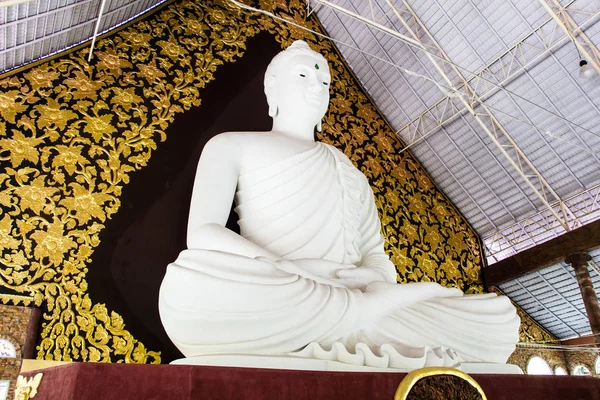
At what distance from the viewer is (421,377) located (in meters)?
1.59

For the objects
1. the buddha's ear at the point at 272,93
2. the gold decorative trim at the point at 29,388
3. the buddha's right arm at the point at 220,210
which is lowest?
the gold decorative trim at the point at 29,388

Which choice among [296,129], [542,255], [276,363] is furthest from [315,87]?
[542,255]

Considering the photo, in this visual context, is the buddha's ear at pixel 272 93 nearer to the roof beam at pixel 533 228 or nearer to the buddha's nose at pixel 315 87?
the buddha's nose at pixel 315 87

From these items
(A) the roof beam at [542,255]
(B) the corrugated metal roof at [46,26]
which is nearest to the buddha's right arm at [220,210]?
(B) the corrugated metal roof at [46,26]

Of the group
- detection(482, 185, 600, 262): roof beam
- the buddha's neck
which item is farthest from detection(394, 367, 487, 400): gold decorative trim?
detection(482, 185, 600, 262): roof beam

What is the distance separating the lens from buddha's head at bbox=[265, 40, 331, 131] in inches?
124

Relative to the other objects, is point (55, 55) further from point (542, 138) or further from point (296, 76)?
point (542, 138)

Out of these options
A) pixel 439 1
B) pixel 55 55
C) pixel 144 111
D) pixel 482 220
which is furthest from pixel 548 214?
pixel 55 55

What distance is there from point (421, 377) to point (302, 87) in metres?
2.05

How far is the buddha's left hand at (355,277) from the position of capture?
2252mm

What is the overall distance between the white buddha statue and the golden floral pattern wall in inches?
43.4

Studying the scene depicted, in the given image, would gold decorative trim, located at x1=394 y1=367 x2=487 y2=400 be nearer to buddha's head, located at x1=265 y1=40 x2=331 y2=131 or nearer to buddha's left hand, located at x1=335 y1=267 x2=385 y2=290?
buddha's left hand, located at x1=335 y1=267 x2=385 y2=290

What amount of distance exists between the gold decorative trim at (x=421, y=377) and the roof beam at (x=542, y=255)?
5124 millimetres

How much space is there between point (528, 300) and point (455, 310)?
6369mm
